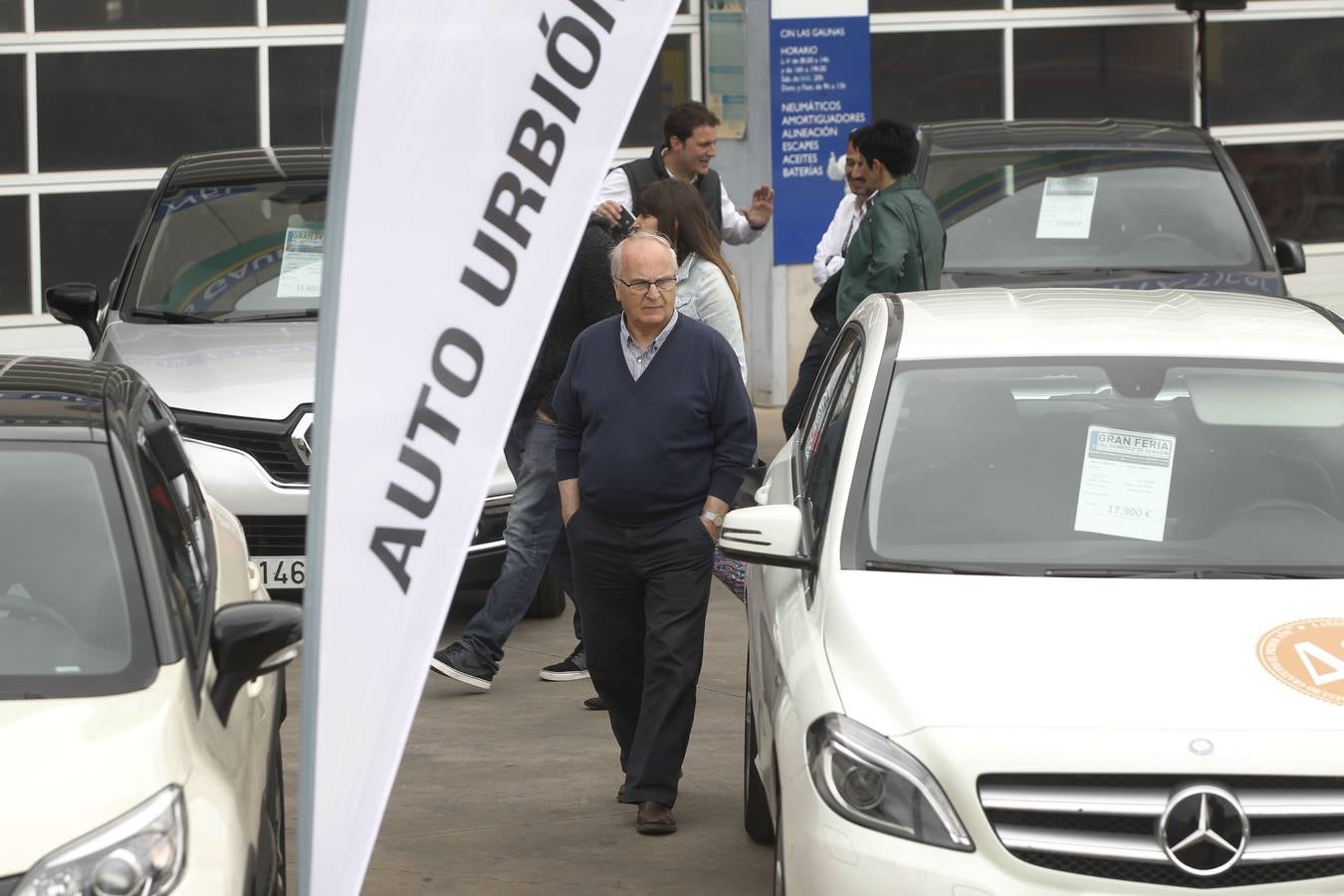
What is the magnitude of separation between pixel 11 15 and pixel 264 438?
6.68m

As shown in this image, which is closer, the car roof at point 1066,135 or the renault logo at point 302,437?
the renault logo at point 302,437

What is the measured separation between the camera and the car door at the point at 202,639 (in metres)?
3.83

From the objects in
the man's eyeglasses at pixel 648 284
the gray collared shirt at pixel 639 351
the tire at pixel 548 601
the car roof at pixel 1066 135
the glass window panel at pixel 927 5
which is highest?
the glass window panel at pixel 927 5

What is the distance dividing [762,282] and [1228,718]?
10.4 meters

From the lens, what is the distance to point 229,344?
8.34 metres

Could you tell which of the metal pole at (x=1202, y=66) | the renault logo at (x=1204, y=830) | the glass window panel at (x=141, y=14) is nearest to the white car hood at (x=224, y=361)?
the renault logo at (x=1204, y=830)

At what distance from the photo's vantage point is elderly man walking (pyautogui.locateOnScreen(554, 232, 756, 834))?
5.65m

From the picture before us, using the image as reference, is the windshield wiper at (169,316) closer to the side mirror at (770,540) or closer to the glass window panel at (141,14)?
the side mirror at (770,540)

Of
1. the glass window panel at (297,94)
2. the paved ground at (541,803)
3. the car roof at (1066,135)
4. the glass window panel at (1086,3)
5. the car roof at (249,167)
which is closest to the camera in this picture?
the paved ground at (541,803)

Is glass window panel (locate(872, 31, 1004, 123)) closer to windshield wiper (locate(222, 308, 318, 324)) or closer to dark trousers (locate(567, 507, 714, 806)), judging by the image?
windshield wiper (locate(222, 308, 318, 324))

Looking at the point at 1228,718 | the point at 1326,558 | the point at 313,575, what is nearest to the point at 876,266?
the point at 1326,558

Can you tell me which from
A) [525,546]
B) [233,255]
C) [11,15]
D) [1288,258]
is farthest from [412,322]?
[11,15]

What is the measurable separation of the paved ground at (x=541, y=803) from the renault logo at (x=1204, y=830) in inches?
71.6

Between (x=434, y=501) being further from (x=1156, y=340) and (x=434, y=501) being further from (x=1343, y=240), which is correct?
(x=1343, y=240)
